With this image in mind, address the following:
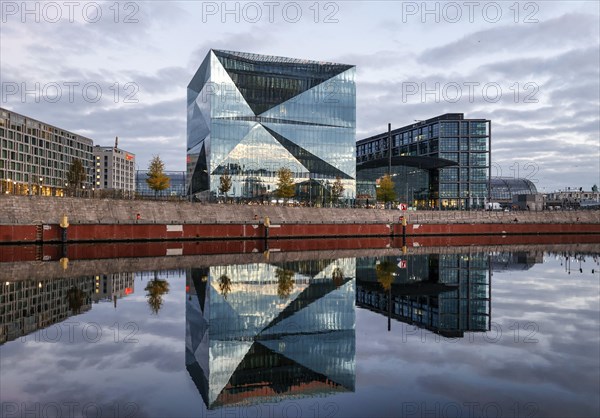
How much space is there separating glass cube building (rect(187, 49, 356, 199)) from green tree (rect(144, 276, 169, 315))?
79.0m

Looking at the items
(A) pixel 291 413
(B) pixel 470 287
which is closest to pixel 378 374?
(A) pixel 291 413

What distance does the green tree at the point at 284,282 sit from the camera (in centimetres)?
2314

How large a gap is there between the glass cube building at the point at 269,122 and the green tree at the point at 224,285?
78.0 meters

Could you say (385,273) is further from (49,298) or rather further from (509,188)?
(509,188)

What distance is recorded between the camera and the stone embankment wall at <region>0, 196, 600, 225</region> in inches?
2122

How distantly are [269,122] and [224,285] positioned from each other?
282 ft

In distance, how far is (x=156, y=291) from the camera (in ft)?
78.3

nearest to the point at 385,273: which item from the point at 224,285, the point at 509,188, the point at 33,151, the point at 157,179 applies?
the point at 224,285

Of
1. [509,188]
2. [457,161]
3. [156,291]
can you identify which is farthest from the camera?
→ [509,188]

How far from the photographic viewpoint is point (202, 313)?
60.7ft

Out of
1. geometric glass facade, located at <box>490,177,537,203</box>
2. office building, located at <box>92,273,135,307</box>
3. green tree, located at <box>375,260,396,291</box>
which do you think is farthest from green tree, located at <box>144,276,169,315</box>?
geometric glass facade, located at <box>490,177,537,203</box>

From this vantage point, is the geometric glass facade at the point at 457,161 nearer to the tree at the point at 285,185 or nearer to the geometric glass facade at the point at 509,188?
the geometric glass facade at the point at 509,188

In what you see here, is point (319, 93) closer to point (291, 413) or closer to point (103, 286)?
point (103, 286)

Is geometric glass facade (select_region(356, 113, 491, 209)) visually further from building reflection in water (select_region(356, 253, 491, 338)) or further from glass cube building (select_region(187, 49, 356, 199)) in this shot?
building reflection in water (select_region(356, 253, 491, 338))
